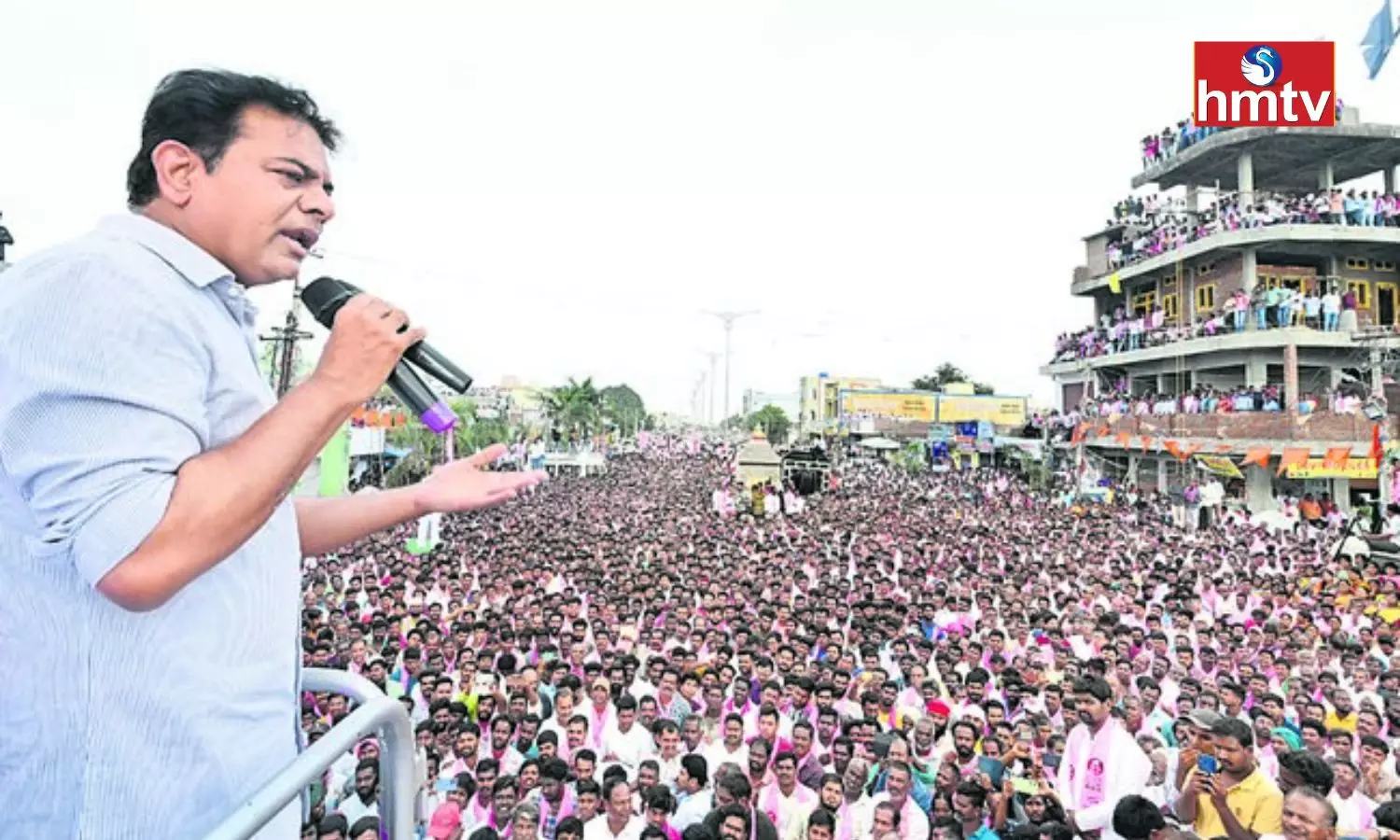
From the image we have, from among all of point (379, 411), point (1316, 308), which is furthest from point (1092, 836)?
point (1316, 308)

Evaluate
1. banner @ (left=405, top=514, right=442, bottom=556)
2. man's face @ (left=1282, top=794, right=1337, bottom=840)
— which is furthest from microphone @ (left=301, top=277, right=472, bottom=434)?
banner @ (left=405, top=514, right=442, bottom=556)

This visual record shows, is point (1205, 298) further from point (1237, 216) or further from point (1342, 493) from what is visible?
point (1342, 493)

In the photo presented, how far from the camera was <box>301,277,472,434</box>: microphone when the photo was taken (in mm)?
1351

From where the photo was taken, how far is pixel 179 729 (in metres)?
0.94

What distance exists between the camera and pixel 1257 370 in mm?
25016

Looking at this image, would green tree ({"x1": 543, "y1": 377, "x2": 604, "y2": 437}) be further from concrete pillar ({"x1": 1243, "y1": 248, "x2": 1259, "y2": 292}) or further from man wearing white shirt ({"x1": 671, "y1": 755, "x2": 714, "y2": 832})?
man wearing white shirt ({"x1": 671, "y1": 755, "x2": 714, "y2": 832})

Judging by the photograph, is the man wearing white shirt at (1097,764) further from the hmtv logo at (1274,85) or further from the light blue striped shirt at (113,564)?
the hmtv logo at (1274,85)

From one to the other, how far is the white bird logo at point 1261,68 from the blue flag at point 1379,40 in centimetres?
1866

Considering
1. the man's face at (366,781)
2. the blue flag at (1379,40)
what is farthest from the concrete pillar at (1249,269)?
the man's face at (366,781)

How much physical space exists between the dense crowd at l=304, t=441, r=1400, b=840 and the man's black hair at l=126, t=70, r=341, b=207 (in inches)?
41.0

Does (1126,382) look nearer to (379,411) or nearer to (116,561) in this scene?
(379,411)

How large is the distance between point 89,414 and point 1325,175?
3497 cm

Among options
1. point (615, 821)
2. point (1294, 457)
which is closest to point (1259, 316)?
point (1294, 457)

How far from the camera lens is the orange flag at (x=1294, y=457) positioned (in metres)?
19.2
